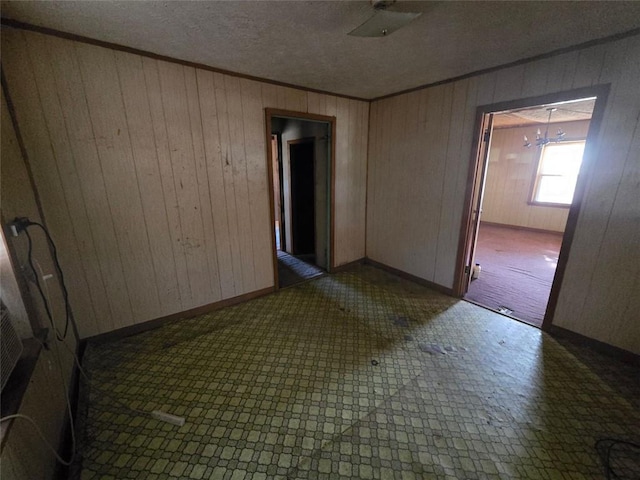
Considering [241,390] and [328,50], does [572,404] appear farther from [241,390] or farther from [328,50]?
[328,50]

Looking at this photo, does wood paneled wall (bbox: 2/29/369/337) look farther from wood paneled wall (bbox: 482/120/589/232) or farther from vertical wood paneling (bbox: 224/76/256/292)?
wood paneled wall (bbox: 482/120/589/232)

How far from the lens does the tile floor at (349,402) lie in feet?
4.49

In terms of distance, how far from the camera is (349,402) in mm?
1719

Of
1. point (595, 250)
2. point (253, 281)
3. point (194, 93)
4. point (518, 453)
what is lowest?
point (518, 453)

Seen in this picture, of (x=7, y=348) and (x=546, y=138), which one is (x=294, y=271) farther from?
(x=546, y=138)

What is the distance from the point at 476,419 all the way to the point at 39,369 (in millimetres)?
2394

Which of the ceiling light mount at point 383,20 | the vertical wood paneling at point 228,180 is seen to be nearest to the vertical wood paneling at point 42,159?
the vertical wood paneling at point 228,180

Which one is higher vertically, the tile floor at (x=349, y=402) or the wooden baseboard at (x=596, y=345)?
the wooden baseboard at (x=596, y=345)

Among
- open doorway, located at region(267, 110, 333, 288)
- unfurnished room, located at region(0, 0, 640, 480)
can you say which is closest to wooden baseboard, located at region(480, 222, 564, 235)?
unfurnished room, located at region(0, 0, 640, 480)

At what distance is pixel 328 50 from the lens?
2045mm

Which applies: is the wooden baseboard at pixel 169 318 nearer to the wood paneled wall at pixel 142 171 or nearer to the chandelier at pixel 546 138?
the wood paneled wall at pixel 142 171

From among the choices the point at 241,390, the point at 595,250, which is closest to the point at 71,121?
the point at 241,390

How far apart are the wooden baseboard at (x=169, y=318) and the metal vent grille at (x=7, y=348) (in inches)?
51.0

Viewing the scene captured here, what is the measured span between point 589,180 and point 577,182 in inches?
2.7
